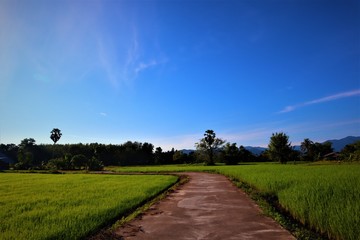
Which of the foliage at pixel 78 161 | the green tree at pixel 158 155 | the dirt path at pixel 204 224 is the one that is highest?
the green tree at pixel 158 155

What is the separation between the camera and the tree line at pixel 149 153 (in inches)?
2559

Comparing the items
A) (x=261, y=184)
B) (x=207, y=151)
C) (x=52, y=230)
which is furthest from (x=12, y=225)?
(x=207, y=151)

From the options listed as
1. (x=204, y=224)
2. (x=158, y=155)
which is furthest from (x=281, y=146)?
(x=204, y=224)

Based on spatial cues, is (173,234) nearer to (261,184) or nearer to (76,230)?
(76,230)

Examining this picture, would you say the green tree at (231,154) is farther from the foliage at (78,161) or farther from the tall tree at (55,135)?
the tall tree at (55,135)

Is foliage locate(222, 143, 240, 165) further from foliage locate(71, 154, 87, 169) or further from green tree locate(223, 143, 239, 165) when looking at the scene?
foliage locate(71, 154, 87, 169)

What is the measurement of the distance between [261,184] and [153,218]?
8440 mm

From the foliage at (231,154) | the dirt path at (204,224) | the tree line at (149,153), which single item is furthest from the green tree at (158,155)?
the dirt path at (204,224)

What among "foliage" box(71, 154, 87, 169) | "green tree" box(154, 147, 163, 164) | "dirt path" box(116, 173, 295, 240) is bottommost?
"dirt path" box(116, 173, 295, 240)

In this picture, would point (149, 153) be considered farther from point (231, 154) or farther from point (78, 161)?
point (78, 161)

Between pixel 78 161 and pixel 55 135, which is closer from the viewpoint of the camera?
pixel 78 161

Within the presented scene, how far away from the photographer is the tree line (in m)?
65.0

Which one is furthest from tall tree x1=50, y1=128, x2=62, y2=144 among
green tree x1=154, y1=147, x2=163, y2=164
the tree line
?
green tree x1=154, y1=147, x2=163, y2=164

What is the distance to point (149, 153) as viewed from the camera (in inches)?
3915
